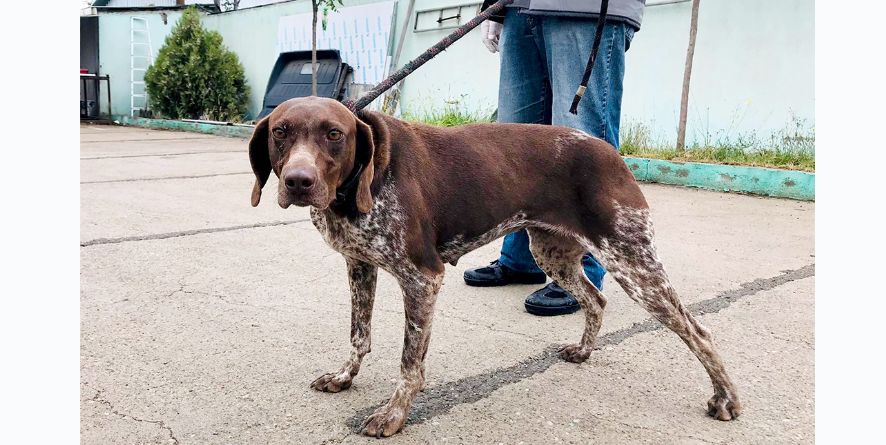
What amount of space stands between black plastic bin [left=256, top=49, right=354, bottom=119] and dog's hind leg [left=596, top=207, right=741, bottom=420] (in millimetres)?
9959

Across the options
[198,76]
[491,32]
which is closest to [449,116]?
[491,32]

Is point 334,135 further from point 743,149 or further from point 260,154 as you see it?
point 743,149

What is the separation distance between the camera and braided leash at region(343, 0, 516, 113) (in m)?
2.53

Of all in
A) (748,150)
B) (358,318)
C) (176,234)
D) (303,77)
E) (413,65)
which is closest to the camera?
(358,318)

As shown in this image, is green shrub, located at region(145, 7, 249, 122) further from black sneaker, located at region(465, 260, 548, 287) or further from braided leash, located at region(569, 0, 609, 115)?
braided leash, located at region(569, 0, 609, 115)

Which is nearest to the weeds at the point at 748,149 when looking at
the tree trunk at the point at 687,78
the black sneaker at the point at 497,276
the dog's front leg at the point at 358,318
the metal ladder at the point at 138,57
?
the tree trunk at the point at 687,78

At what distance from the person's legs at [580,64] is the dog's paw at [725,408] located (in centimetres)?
133

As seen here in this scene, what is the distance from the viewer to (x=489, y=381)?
2.74 metres

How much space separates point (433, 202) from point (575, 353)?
89 cm

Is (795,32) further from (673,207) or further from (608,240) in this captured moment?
(608,240)

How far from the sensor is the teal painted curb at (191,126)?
12.4 meters

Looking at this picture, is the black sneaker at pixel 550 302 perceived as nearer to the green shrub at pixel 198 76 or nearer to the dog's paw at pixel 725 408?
the dog's paw at pixel 725 408

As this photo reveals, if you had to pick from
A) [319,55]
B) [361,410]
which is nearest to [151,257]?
[361,410]

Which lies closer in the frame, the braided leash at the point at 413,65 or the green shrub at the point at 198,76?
the braided leash at the point at 413,65
